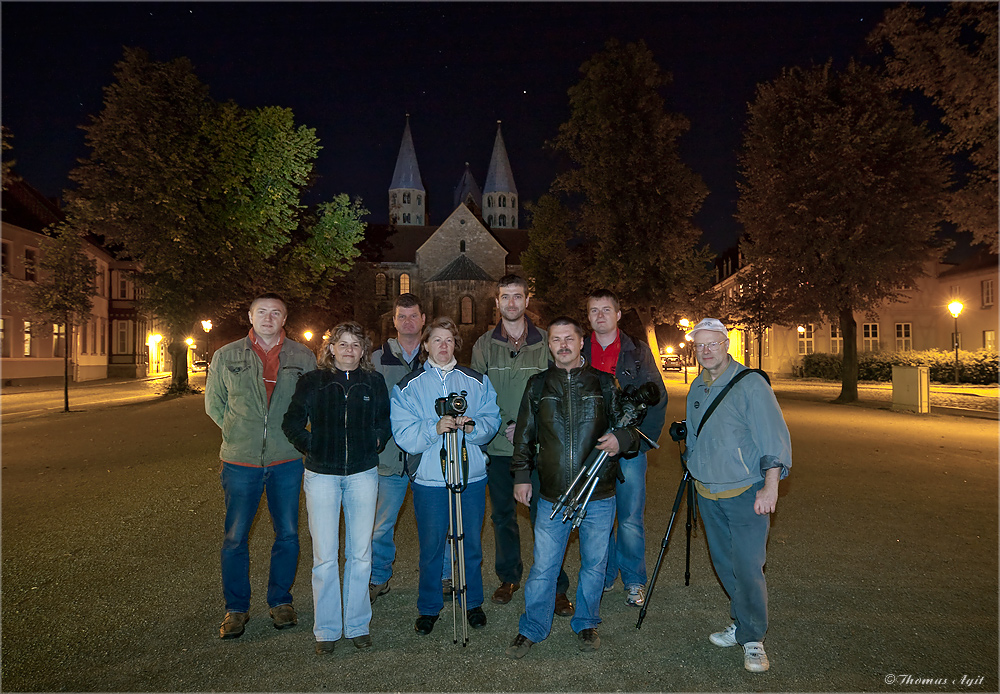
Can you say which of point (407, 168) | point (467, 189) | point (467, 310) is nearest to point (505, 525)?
point (467, 310)

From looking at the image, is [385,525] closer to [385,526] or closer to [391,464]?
[385,526]

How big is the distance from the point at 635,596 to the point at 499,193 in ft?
289

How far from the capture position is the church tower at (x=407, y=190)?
9150 cm

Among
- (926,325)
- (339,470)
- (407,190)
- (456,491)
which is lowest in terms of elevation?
(456,491)

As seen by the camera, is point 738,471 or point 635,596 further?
point 635,596

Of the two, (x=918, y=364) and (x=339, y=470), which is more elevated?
(x=918, y=364)

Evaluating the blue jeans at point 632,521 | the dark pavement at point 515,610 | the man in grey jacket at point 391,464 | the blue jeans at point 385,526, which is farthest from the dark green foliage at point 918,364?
the blue jeans at point 385,526

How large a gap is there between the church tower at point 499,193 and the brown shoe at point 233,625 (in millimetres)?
87002

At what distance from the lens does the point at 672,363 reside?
4616cm

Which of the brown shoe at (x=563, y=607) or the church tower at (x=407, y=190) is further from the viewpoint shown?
the church tower at (x=407, y=190)

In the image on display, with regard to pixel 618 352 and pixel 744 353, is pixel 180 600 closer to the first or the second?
pixel 618 352

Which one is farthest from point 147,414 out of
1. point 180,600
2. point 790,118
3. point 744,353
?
point 744,353

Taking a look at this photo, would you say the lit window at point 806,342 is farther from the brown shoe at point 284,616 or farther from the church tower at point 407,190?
the church tower at point 407,190

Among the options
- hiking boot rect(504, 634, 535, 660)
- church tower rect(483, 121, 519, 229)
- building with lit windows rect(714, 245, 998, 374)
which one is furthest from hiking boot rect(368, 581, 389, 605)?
church tower rect(483, 121, 519, 229)
